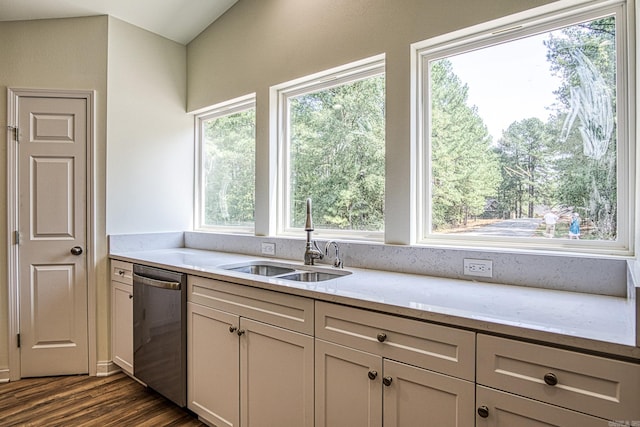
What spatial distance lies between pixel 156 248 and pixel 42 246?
789mm

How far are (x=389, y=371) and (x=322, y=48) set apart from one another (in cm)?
199

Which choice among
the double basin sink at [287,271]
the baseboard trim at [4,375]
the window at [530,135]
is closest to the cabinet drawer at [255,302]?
the double basin sink at [287,271]

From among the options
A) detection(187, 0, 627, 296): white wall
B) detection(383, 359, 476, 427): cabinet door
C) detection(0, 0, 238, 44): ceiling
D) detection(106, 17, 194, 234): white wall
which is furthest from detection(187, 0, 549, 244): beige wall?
detection(383, 359, 476, 427): cabinet door

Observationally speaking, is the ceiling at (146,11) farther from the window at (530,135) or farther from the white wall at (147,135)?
the window at (530,135)

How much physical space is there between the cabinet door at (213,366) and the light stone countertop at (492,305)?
0.27 m

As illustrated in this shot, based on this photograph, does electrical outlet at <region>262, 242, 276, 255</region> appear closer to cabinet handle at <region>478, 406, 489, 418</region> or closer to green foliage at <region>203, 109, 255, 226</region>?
green foliage at <region>203, 109, 255, 226</region>

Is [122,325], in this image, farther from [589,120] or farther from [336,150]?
[589,120]

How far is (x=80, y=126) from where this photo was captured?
9.28 feet

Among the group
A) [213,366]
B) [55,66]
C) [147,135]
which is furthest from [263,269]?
[55,66]

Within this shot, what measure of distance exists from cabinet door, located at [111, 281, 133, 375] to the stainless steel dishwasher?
0.35 feet

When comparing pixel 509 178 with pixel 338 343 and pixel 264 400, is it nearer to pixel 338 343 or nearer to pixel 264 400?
pixel 338 343

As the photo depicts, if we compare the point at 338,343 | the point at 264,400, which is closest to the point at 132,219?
the point at 264,400

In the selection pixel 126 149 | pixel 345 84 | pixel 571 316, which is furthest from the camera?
pixel 126 149

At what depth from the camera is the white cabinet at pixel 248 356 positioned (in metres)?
1.62
